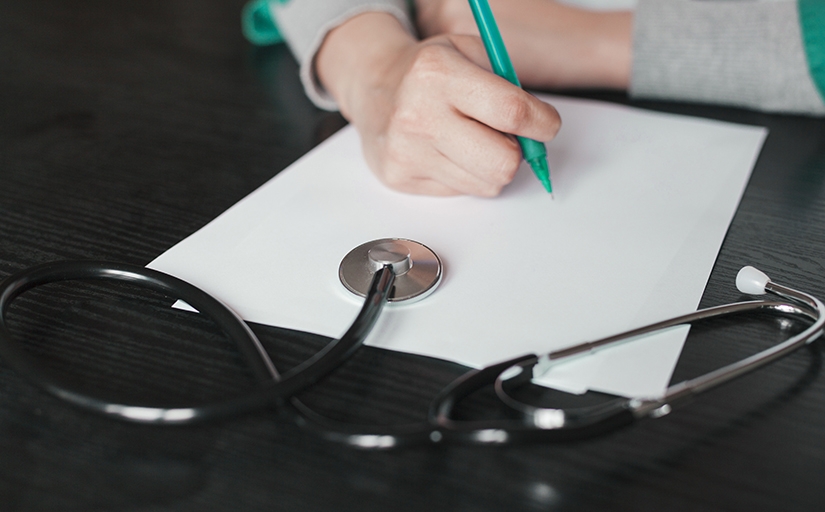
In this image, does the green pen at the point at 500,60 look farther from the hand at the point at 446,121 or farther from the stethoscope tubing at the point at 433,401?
the stethoscope tubing at the point at 433,401

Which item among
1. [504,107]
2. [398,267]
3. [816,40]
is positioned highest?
[816,40]

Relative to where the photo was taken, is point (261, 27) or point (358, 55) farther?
point (261, 27)

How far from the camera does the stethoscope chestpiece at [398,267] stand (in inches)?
18.1

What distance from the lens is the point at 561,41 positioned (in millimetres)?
811

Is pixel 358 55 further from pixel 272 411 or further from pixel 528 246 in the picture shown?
pixel 272 411

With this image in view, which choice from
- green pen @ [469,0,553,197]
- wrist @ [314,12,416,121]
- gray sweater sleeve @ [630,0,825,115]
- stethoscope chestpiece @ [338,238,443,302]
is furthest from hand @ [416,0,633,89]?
stethoscope chestpiece @ [338,238,443,302]

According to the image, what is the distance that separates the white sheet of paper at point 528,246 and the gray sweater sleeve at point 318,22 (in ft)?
0.36

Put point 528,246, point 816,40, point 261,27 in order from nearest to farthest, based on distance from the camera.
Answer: point 528,246 → point 816,40 → point 261,27

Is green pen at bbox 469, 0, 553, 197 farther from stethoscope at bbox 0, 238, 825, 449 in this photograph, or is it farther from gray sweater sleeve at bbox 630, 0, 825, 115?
gray sweater sleeve at bbox 630, 0, 825, 115

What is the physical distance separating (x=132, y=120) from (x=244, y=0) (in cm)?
50

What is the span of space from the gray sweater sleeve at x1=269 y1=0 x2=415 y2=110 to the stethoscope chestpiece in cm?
34

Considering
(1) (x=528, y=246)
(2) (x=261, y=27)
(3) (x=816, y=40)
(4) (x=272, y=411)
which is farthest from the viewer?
(2) (x=261, y=27)

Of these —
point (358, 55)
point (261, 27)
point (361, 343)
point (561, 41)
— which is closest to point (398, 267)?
point (361, 343)

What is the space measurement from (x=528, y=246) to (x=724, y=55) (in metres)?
0.40
